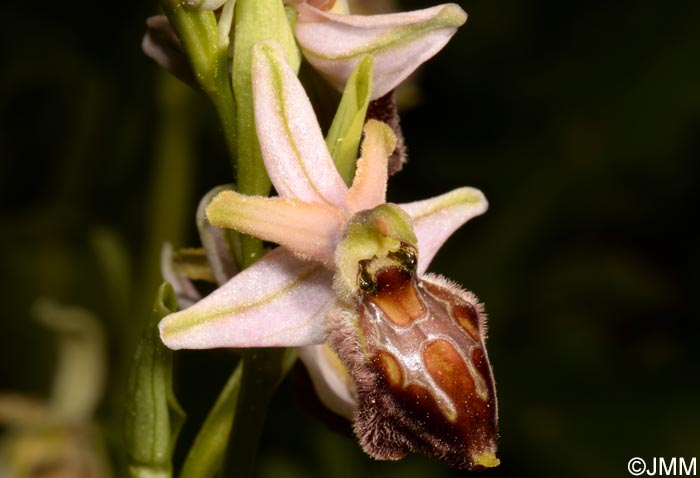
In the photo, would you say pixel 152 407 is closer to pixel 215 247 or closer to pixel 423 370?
pixel 215 247

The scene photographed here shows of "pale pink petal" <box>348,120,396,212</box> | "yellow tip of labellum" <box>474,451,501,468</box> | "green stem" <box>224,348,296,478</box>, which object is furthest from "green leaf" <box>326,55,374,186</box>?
"yellow tip of labellum" <box>474,451,501,468</box>

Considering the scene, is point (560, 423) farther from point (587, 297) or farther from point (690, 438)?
point (587, 297)

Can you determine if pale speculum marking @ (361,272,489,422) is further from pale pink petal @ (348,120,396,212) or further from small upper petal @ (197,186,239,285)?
small upper petal @ (197,186,239,285)

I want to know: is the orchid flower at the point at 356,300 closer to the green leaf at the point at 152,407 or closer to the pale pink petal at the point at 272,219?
the pale pink petal at the point at 272,219

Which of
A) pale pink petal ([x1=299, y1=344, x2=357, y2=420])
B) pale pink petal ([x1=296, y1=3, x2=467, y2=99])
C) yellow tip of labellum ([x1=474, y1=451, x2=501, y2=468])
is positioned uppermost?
pale pink petal ([x1=296, y1=3, x2=467, y2=99])

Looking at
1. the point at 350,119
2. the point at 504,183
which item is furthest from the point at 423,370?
the point at 504,183

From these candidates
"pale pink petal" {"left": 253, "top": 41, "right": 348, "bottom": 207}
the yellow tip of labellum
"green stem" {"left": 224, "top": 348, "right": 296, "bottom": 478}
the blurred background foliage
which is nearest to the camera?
the yellow tip of labellum

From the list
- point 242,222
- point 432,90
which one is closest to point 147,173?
point 432,90
